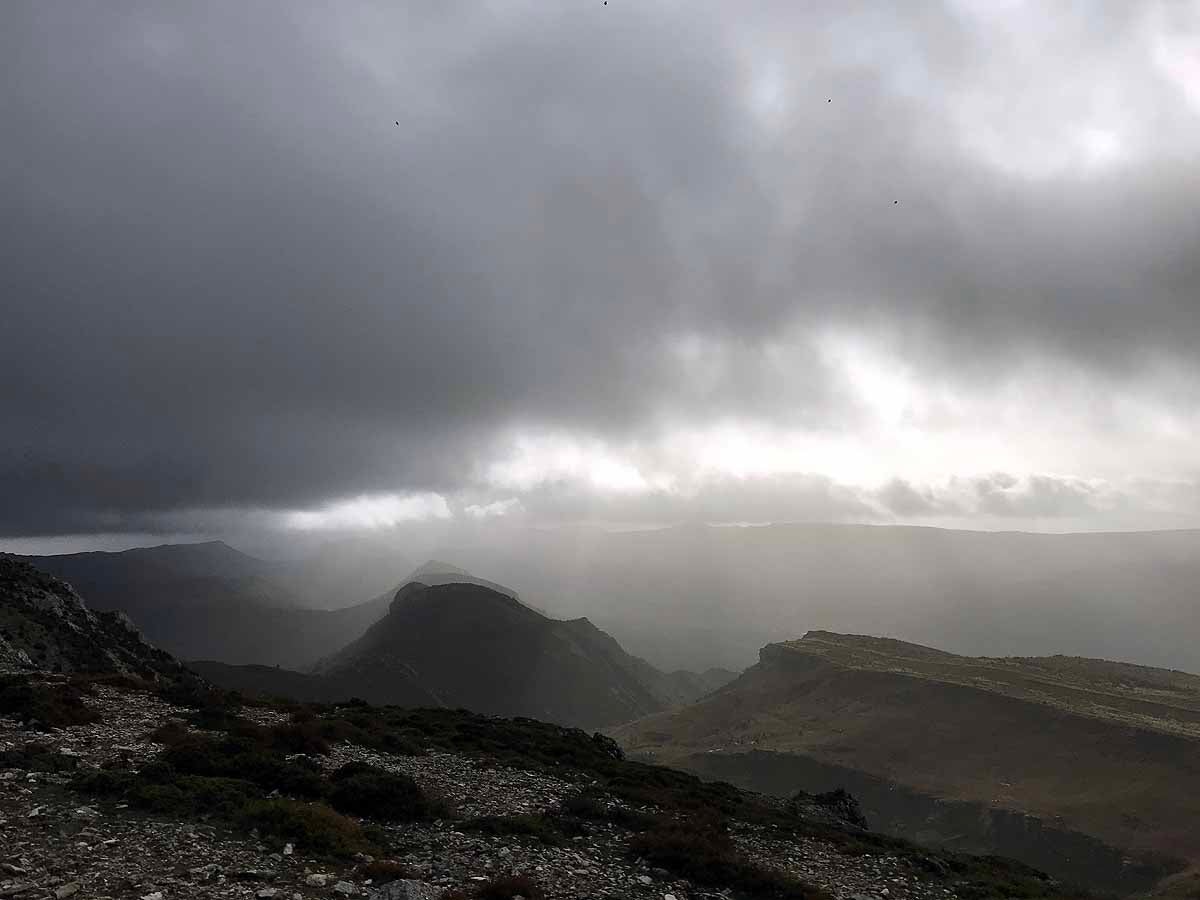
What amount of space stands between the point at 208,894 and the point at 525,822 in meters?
11.1

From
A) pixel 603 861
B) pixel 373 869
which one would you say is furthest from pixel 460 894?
pixel 603 861

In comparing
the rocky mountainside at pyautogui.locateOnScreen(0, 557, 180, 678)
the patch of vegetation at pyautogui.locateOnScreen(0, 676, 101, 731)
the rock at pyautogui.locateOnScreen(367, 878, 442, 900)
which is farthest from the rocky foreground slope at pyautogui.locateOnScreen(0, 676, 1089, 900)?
the rocky mountainside at pyautogui.locateOnScreen(0, 557, 180, 678)

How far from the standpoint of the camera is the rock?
14336 mm

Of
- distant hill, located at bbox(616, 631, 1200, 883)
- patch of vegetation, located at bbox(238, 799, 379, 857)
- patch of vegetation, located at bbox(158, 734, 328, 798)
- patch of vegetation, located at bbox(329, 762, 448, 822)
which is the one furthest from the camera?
distant hill, located at bbox(616, 631, 1200, 883)

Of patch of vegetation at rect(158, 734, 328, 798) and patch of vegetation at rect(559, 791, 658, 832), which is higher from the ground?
patch of vegetation at rect(158, 734, 328, 798)

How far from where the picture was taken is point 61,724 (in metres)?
26.8

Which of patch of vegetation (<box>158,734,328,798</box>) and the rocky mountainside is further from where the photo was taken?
the rocky mountainside

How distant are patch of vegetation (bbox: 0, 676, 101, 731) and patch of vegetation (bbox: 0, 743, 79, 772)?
17.0 feet

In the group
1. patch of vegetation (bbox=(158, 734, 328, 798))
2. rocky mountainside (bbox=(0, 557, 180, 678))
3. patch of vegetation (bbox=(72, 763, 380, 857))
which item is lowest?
rocky mountainside (bbox=(0, 557, 180, 678))

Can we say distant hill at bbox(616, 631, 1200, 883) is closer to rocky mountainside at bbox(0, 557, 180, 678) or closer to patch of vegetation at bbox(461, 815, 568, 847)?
patch of vegetation at bbox(461, 815, 568, 847)

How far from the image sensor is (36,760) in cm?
2089

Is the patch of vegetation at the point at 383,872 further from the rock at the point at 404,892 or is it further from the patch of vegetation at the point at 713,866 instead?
the patch of vegetation at the point at 713,866

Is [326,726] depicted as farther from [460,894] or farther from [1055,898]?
[1055,898]

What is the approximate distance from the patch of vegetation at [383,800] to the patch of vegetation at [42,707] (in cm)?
1332
